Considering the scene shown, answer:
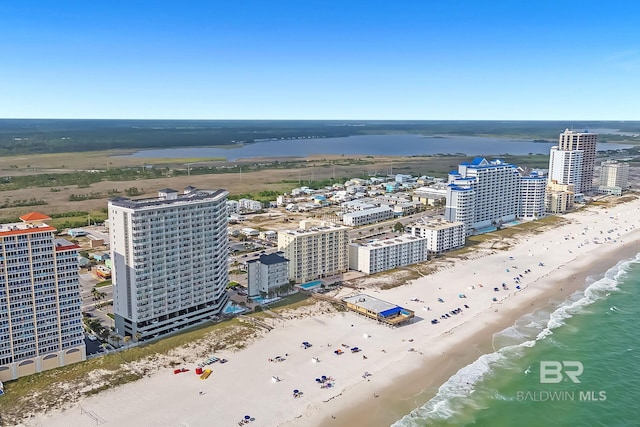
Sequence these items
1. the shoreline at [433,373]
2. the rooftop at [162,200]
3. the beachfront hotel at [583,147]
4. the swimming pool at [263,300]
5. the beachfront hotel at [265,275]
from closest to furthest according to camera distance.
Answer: the shoreline at [433,373] → the rooftop at [162,200] → the swimming pool at [263,300] → the beachfront hotel at [265,275] → the beachfront hotel at [583,147]

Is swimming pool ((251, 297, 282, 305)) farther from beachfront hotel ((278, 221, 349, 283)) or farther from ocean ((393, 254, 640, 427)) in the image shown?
ocean ((393, 254, 640, 427))

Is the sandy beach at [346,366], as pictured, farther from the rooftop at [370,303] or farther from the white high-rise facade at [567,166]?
the white high-rise facade at [567,166]

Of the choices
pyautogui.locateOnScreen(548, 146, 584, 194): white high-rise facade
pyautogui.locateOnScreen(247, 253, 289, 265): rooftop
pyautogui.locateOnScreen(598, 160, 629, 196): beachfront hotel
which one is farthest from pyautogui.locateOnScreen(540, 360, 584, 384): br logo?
pyautogui.locateOnScreen(598, 160, 629, 196): beachfront hotel

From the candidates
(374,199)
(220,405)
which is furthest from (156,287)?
(374,199)

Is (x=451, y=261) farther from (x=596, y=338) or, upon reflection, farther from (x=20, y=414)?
(x=20, y=414)

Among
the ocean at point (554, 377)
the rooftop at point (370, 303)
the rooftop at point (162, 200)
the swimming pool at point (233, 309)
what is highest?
the rooftop at point (162, 200)

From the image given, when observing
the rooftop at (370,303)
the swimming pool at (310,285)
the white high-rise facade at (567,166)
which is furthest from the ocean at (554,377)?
the white high-rise facade at (567,166)
